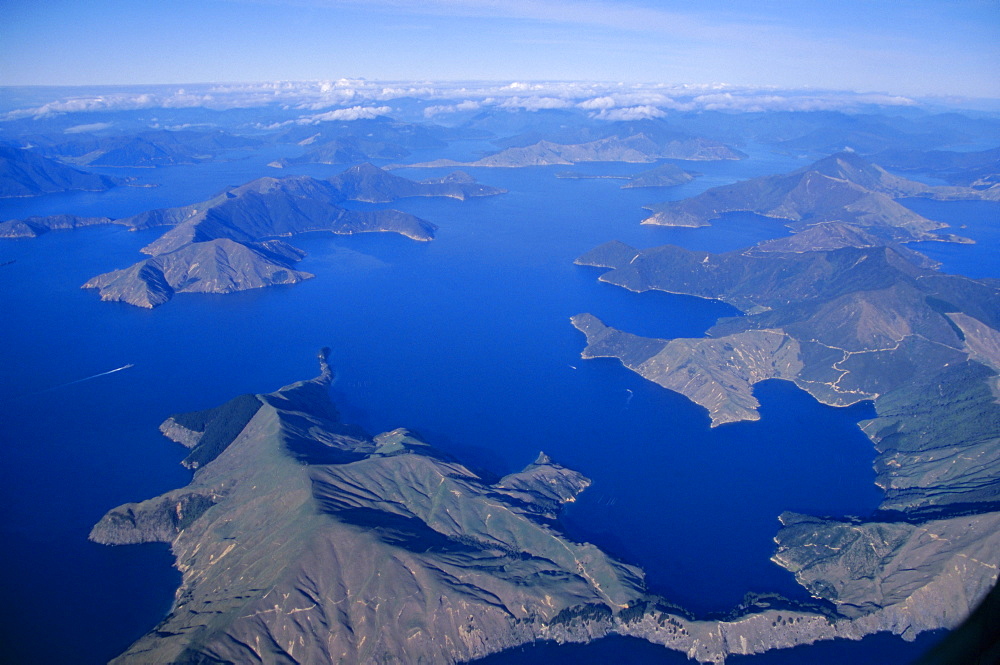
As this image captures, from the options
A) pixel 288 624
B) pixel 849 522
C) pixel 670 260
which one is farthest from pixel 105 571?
pixel 670 260

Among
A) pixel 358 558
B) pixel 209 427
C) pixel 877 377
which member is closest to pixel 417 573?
pixel 358 558

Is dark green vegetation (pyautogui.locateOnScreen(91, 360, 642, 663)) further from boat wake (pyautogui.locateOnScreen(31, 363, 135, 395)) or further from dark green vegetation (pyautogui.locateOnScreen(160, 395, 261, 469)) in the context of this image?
boat wake (pyautogui.locateOnScreen(31, 363, 135, 395))

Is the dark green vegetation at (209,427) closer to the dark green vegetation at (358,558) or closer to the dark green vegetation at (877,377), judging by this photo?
the dark green vegetation at (358,558)

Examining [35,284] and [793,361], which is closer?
[793,361]

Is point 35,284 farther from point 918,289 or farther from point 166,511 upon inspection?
point 918,289

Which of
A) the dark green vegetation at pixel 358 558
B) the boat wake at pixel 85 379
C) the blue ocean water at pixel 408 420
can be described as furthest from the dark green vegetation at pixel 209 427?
the boat wake at pixel 85 379

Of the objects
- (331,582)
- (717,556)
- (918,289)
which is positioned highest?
(918,289)
